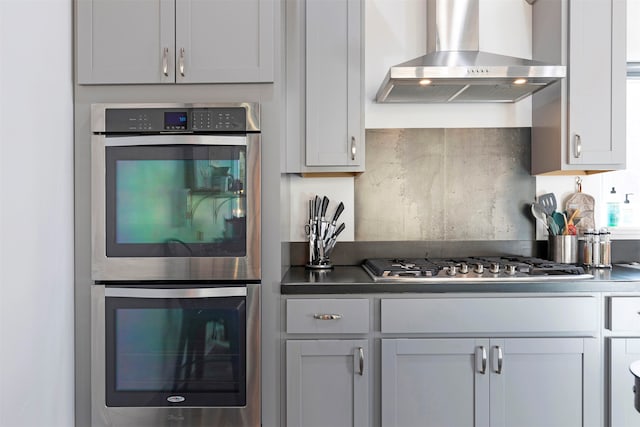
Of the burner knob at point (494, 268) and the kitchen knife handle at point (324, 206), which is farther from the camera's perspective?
the kitchen knife handle at point (324, 206)

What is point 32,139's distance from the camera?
5.34 feet

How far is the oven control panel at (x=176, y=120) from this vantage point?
6.17ft

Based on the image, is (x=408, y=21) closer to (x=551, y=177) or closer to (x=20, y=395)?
(x=551, y=177)

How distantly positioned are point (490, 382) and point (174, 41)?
6.50 feet

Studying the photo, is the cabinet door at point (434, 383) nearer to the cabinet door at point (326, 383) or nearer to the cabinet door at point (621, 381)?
the cabinet door at point (326, 383)

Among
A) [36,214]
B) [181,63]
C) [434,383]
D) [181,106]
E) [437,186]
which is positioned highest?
[181,63]

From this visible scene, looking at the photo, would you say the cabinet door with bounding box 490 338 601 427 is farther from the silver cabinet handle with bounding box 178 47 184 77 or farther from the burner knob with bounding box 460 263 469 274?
the silver cabinet handle with bounding box 178 47 184 77

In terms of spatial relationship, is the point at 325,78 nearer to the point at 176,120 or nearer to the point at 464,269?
the point at 176,120

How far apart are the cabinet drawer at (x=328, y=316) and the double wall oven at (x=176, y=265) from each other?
0.17m

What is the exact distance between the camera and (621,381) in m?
1.91

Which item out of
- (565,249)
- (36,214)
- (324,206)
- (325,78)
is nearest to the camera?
(36,214)

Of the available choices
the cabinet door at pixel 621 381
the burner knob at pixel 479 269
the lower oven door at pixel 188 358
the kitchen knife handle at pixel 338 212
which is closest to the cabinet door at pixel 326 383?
the lower oven door at pixel 188 358

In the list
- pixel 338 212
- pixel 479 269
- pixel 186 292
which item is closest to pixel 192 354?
pixel 186 292

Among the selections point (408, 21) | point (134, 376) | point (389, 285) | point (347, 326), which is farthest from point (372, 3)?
point (134, 376)
